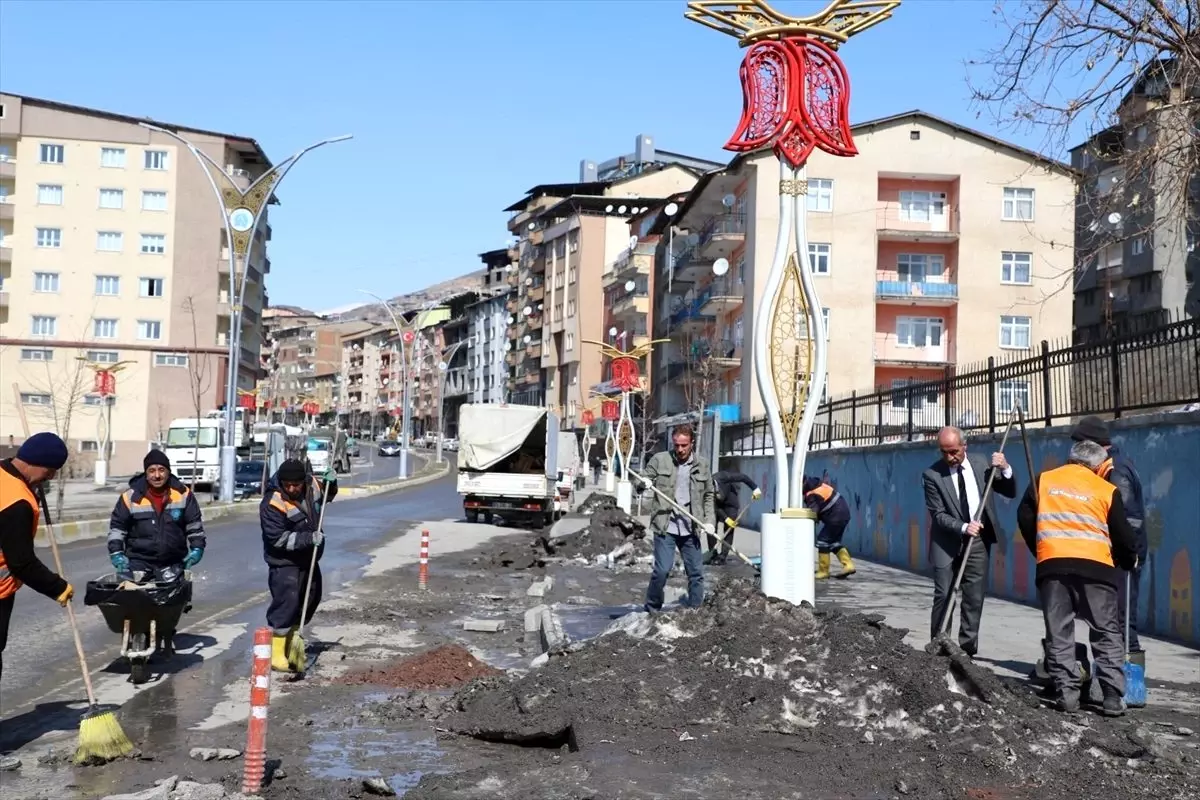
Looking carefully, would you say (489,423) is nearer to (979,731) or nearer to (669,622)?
(669,622)

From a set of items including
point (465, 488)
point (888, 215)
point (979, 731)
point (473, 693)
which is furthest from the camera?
point (888, 215)

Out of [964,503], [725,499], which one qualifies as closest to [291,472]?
[964,503]

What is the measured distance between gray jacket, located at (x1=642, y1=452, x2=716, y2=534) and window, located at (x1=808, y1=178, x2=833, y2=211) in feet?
149

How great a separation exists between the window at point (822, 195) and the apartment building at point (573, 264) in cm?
4345

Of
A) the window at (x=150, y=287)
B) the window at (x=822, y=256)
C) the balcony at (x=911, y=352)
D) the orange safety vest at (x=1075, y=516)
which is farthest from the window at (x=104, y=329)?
the orange safety vest at (x=1075, y=516)

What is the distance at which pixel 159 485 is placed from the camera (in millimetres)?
10203

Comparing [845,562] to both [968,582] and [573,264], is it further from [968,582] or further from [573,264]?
[573,264]

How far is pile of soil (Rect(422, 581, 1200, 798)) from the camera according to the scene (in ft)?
21.5

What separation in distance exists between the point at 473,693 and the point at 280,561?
92.7 inches

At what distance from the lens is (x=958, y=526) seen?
9.44 metres

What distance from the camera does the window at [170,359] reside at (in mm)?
74812

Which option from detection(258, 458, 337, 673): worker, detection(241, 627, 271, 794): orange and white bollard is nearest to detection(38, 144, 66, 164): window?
detection(258, 458, 337, 673): worker

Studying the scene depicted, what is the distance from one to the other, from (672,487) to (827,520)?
642cm

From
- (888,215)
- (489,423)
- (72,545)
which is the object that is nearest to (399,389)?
(888,215)
